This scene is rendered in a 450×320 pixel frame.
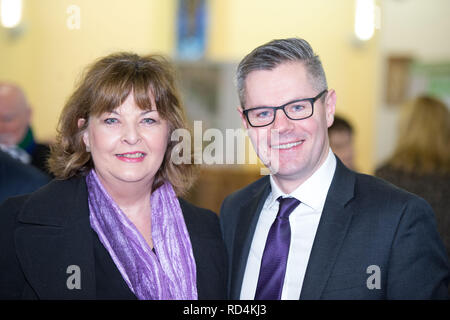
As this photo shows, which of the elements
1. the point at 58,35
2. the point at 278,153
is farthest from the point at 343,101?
the point at 278,153

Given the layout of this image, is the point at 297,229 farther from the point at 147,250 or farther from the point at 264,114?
the point at 147,250

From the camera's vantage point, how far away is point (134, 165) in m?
2.05

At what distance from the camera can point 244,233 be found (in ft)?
7.02

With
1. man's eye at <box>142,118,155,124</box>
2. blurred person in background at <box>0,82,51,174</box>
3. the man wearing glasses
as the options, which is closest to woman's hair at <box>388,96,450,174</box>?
the man wearing glasses

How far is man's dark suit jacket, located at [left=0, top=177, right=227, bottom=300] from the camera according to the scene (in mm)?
1858

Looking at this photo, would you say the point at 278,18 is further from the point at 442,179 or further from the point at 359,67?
the point at 442,179

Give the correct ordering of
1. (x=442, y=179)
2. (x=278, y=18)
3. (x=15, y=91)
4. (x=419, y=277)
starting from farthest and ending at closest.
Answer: (x=278, y=18)
(x=15, y=91)
(x=442, y=179)
(x=419, y=277)

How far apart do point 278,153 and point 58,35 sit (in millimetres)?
6679

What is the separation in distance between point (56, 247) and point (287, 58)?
1150mm

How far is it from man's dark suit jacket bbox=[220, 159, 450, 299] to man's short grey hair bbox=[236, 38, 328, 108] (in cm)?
46

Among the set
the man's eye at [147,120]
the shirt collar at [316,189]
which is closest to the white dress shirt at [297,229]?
the shirt collar at [316,189]

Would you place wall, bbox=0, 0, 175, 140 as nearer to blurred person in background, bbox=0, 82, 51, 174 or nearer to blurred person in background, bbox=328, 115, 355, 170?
blurred person in background, bbox=0, 82, 51, 174

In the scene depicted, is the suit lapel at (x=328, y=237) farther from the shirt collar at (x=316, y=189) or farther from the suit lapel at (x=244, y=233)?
the suit lapel at (x=244, y=233)

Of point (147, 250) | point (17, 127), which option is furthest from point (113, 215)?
point (17, 127)
